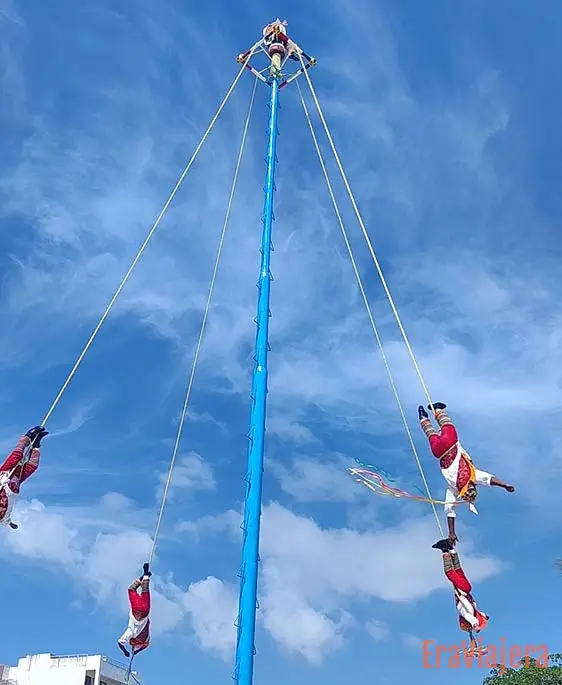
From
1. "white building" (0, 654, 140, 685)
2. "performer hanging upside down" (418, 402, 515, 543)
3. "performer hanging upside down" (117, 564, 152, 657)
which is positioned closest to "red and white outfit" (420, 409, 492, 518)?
"performer hanging upside down" (418, 402, 515, 543)

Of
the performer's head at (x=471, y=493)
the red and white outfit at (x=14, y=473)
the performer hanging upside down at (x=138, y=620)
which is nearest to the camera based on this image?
the performer's head at (x=471, y=493)

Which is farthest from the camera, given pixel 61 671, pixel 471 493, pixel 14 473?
pixel 61 671

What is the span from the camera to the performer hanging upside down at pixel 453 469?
15.3 meters

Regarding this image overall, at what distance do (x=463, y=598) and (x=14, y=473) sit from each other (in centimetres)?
979

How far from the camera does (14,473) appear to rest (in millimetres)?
16953

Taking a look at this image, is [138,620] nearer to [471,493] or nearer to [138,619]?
[138,619]

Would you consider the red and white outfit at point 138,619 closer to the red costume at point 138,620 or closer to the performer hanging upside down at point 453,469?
the red costume at point 138,620

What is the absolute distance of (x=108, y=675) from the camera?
186ft

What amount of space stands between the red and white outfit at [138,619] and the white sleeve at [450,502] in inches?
283

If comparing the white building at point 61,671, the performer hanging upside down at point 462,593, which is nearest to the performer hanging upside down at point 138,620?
the performer hanging upside down at point 462,593

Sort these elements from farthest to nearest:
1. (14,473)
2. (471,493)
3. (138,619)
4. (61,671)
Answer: (61,671) < (138,619) < (14,473) < (471,493)

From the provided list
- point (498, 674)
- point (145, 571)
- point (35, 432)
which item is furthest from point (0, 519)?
point (498, 674)

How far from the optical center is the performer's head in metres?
15.3

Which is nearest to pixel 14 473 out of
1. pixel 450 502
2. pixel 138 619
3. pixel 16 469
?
pixel 16 469
